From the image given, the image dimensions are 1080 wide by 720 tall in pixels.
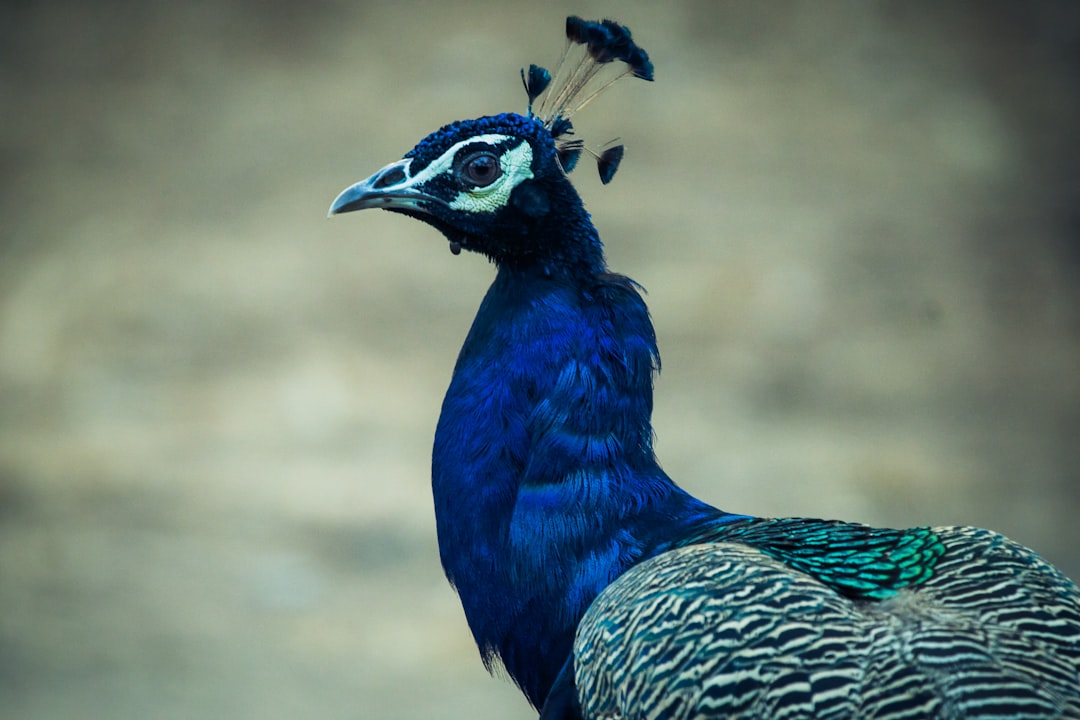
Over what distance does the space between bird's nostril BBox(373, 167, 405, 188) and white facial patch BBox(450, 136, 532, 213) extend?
0.11 m

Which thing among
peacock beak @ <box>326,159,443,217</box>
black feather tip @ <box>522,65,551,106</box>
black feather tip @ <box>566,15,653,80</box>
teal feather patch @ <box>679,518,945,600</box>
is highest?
black feather tip @ <box>566,15,653,80</box>

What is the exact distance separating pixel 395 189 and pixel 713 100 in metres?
4.04

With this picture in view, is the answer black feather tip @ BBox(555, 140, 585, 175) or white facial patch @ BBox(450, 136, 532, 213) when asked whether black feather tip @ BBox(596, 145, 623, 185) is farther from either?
white facial patch @ BBox(450, 136, 532, 213)

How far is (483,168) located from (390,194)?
0.60 feet

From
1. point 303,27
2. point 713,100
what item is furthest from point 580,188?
point 303,27

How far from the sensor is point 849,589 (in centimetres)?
203

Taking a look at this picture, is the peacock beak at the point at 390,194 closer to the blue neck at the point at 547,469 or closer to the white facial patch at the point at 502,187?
the white facial patch at the point at 502,187

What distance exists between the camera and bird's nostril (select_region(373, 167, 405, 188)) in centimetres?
250

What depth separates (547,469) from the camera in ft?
7.59

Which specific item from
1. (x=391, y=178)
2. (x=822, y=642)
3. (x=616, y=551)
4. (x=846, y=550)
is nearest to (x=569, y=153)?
(x=391, y=178)

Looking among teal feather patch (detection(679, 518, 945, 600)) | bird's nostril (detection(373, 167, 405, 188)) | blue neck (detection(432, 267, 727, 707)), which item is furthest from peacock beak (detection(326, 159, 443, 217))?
teal feather patch (detection(679, 518, 945, 600))

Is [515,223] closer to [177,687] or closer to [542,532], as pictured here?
[542,532]

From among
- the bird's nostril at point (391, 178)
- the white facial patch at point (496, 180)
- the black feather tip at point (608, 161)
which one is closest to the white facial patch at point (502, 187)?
the white facial patch at point (496, 180)

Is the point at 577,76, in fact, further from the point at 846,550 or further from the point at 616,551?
the point at 846,550
